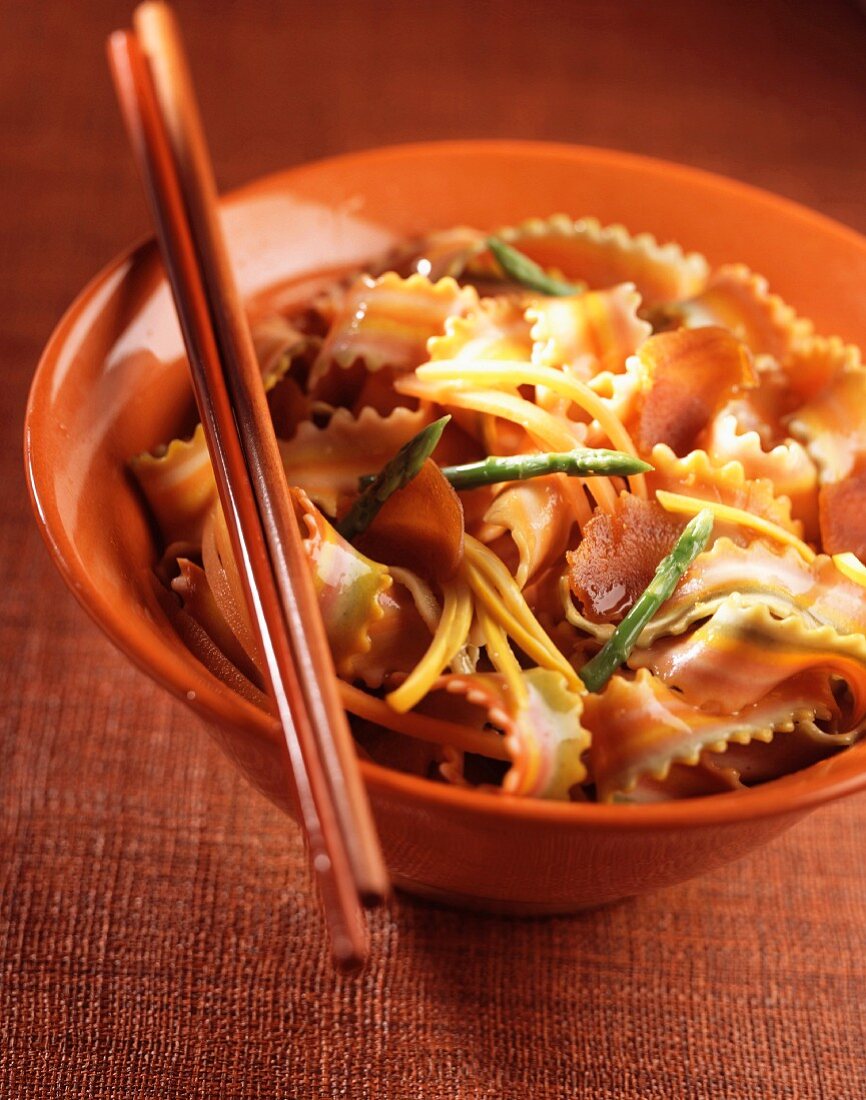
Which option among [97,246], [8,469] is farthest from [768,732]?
[97,246]

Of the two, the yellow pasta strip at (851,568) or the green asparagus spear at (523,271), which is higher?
the green asparagus spear at (523,271)

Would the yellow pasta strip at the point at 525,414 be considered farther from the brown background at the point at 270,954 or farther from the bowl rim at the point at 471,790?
the brown background at the point at 270,954

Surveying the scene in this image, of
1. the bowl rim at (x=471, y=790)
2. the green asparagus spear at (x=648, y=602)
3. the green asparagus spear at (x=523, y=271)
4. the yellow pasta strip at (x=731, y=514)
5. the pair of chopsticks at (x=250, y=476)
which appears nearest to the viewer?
the pair of chopsticks at (x=250, y=476)

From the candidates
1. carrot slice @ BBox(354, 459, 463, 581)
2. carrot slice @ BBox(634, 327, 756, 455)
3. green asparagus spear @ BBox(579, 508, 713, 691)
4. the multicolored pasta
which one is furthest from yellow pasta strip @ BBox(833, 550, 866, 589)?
carrot slice @ BBox(354, 459, 463, 581)

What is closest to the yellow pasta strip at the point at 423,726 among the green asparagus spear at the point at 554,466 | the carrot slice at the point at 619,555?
the carrot slice at the point at 619,555

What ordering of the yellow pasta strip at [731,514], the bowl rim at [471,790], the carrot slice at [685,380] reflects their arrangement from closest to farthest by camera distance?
the bowl rim at [471,790], the yellow pasta strip at [731,514], the carrot slice at [685,380]

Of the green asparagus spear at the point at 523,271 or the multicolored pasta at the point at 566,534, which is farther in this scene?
the green asparagus spear at the point at 523,271

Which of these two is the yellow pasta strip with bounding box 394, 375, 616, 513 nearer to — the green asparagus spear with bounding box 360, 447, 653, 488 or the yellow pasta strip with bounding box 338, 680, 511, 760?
the green asparagus spear with bounding box 360, 447, 653, 488
